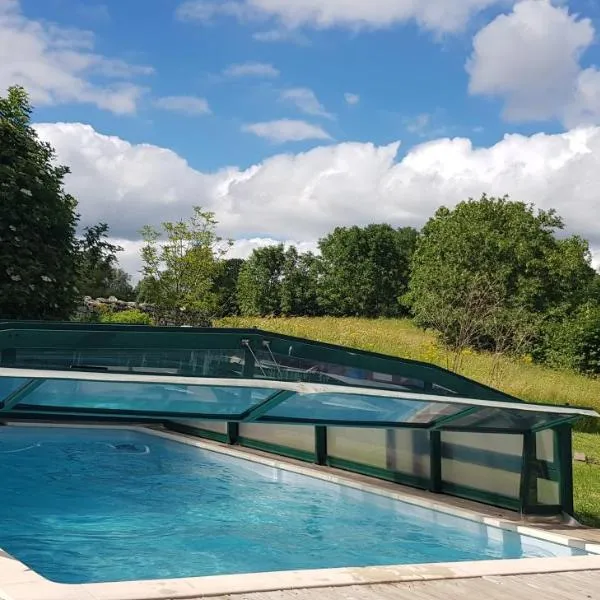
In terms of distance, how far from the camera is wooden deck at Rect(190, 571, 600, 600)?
4871mm

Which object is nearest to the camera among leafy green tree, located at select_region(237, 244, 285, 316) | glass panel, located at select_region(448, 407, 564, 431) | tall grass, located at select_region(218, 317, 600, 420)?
glass panel, located at select_region(448, 407, 564, 431)

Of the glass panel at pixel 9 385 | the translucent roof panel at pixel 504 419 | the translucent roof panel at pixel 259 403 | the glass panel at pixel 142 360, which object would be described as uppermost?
the glass panel at pixel 142 360

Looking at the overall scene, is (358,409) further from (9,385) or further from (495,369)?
(495,369)

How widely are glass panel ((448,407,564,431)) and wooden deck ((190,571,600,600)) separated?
214cm

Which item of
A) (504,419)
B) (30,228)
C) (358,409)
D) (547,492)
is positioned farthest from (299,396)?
(30,228)

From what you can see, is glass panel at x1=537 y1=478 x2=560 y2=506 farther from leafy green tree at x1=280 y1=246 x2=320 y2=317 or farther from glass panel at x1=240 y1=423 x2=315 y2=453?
leafy green tree at x1=280 y1=246 x2=320 y2=317

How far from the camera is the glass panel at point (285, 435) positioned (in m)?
11.5

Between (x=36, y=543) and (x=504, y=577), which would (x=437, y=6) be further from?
(x=36, y=543)

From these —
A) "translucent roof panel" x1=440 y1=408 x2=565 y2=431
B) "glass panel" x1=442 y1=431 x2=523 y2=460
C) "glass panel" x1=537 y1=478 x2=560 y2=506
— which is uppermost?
"translucent roof panel" x1=440 y1=408 x2=565 y2=431

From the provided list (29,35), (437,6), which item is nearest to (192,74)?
(29,35)

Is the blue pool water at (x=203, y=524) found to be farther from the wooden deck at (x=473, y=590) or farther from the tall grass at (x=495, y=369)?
the tall grass at (x=495, y=369)

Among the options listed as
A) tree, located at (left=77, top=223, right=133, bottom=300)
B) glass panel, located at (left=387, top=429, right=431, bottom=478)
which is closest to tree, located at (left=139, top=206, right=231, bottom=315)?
tree, located at (left=77, top=223, right=133, bottom=300)

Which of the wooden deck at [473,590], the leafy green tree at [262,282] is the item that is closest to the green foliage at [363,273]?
the leafy green tree at [262,282]

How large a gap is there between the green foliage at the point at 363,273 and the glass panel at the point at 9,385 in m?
52.9
